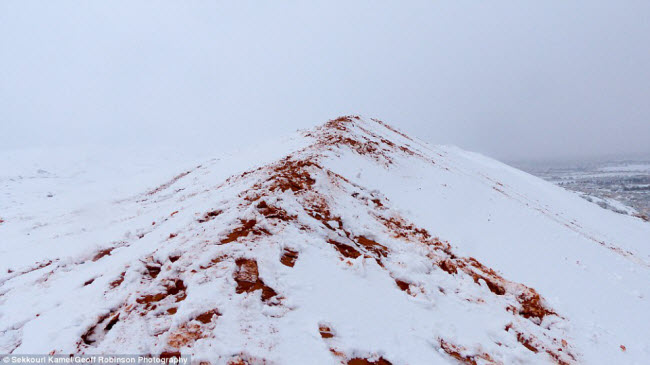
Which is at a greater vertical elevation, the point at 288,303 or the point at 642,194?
the point at 288,303

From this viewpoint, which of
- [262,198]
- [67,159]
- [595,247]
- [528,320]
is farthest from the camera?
[67,159]

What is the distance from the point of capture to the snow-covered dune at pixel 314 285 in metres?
4.89

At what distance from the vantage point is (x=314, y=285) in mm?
6090

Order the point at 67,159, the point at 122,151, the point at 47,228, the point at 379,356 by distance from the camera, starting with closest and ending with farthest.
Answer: the point at 379,356
the point at 47,228
the point at 67,159
the point at 122,151

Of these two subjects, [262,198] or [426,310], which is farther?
[262,198]

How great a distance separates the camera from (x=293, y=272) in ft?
20.7

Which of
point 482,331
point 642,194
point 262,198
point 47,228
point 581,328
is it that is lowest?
point 642,194

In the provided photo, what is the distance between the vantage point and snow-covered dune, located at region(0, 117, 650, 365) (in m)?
4.89

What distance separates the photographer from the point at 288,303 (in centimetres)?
546

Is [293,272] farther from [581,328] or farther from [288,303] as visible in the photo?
[581,328]

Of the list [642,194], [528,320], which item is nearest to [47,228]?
[528,320]

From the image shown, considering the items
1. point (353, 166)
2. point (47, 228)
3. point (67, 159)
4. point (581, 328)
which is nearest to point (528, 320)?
point (581, 328)

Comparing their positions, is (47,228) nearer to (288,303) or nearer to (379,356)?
(288,303)

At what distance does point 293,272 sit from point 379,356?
7.64ft
